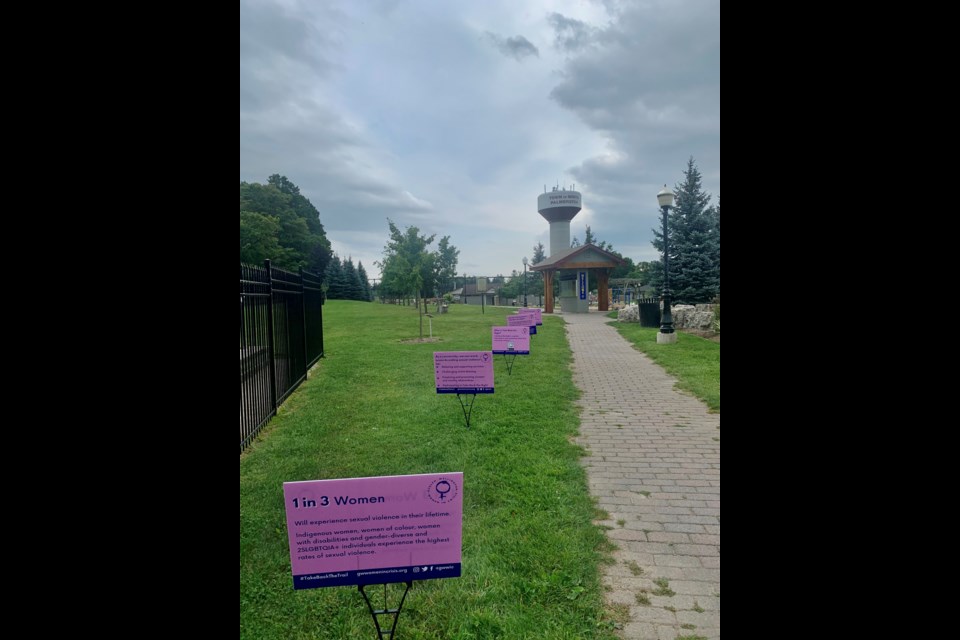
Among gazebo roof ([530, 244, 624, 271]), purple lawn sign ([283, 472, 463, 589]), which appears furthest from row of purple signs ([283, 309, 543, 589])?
gazebo roof ([530, 244, 624, 271])

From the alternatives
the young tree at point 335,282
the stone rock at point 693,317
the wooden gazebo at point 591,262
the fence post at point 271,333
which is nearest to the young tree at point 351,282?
the young tree at point 335,282

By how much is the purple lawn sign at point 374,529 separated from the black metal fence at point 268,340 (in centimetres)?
325

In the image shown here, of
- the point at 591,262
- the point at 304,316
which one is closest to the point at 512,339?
the point at 304,316

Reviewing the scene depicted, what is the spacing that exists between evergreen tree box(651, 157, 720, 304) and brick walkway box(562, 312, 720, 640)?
714 inches

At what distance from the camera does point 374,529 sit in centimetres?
214

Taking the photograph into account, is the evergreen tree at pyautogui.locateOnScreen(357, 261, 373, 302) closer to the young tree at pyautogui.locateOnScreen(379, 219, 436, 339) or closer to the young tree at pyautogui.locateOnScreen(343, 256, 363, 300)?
the young tree at pyautogui.locateOnScreen(343, 256, 363, 300)

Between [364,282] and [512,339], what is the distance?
5485cm

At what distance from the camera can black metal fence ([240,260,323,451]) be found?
231 inches
